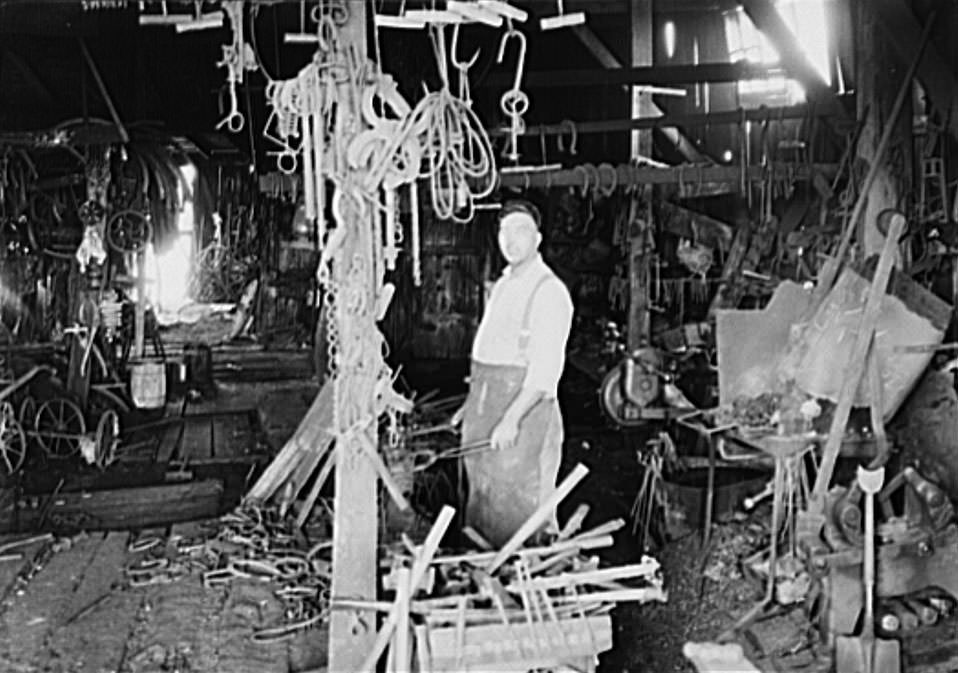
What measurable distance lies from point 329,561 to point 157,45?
6.93 metres

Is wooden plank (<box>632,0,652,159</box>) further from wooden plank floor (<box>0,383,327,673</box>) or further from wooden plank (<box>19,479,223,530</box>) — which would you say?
wooden plank floor (<box>0,383,327,673</box>)

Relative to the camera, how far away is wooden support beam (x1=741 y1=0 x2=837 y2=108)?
340 inches

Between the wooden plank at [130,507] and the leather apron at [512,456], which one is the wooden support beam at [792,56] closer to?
the leather apron at [512,456]

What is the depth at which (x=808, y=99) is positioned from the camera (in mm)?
8711

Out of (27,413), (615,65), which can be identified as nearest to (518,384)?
(27,413)

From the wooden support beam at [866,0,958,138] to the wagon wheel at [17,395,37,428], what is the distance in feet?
24.7

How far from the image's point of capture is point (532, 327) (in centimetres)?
544

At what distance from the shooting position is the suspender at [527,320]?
17.9 feet

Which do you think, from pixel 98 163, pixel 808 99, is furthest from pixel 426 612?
pixel 98 163

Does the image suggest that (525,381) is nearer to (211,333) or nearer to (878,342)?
(878,342)

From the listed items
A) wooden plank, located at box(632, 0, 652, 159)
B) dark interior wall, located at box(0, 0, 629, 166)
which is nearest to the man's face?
wooden plank, located at box(632, 0, 652, 159)

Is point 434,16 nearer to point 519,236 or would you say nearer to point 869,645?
point 519,236

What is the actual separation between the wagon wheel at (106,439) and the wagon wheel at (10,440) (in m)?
0.60

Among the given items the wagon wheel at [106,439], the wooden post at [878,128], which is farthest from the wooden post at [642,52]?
the wagon wheel at [106,439]
